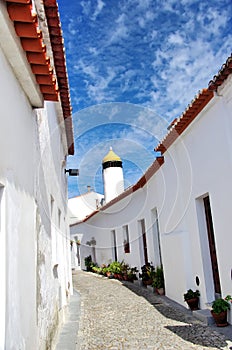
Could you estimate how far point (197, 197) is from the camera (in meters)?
7.61

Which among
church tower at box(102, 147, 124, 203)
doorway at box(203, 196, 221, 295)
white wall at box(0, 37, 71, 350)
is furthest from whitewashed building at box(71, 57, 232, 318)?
church tower at box(102, 147, 124, 203)

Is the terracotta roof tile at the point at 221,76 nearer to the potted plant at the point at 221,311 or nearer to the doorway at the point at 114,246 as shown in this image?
the potted plant at the point at 221,311

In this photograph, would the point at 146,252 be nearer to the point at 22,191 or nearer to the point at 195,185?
the point at 195,185

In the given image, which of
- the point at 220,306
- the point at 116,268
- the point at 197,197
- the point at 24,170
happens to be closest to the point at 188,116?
the point at 197,197

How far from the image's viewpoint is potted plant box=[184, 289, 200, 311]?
25.2 feet

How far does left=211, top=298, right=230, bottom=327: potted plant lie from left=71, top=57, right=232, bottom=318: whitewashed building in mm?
277

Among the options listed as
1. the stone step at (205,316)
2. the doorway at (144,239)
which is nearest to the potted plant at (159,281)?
the doorway at (144,239)

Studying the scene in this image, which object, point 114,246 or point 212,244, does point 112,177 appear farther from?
point 212,244

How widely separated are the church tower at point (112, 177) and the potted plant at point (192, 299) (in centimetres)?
1677

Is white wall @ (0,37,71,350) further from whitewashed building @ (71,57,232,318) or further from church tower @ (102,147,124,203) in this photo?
church tower @ (102,147,124,203)

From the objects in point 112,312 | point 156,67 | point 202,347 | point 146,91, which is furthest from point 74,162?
point 202,347

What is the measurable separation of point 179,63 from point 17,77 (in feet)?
17.7

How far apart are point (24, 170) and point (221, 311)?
434cm

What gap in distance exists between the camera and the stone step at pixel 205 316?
21.2 ft
